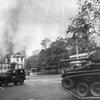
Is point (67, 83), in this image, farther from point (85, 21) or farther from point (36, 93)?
point (85, 21)

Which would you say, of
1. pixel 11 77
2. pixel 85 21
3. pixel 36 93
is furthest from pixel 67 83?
pixel 11 77

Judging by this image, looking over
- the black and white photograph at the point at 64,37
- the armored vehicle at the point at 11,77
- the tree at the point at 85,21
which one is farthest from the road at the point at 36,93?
the armored vehicle at the point at 11,77

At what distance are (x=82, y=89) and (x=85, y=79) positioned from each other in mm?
429

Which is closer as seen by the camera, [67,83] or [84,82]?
[84,82]

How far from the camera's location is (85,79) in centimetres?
812

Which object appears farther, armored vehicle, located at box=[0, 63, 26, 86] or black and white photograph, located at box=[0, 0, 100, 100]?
armored vehicle, located at box=[0, 63, 26, 86]

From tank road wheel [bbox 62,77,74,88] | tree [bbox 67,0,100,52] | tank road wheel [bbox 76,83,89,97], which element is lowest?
tank road wheel [bbox 76,83,89,97]

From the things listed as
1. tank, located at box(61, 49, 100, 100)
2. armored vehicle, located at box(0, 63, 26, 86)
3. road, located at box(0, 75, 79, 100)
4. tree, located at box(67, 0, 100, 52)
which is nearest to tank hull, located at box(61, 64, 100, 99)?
tank, located at box(61, 49, 100, 100)

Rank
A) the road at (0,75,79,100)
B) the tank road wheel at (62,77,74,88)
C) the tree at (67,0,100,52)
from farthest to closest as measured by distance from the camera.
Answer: the tree at (67,0,100,52), the road at (0,75,79,100), the tank road wheel at (62,77,74,88)

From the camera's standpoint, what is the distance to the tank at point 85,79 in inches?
308

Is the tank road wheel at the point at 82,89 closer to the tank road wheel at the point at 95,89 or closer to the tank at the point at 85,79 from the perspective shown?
the tank at the point at 85,79

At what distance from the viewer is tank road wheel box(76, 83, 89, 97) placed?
805cm

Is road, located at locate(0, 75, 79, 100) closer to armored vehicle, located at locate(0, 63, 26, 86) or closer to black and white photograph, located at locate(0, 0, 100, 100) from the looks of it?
black and white photograph, located at locate(0, 0, 100, 100)

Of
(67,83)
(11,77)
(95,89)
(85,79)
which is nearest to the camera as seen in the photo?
(95,89)
